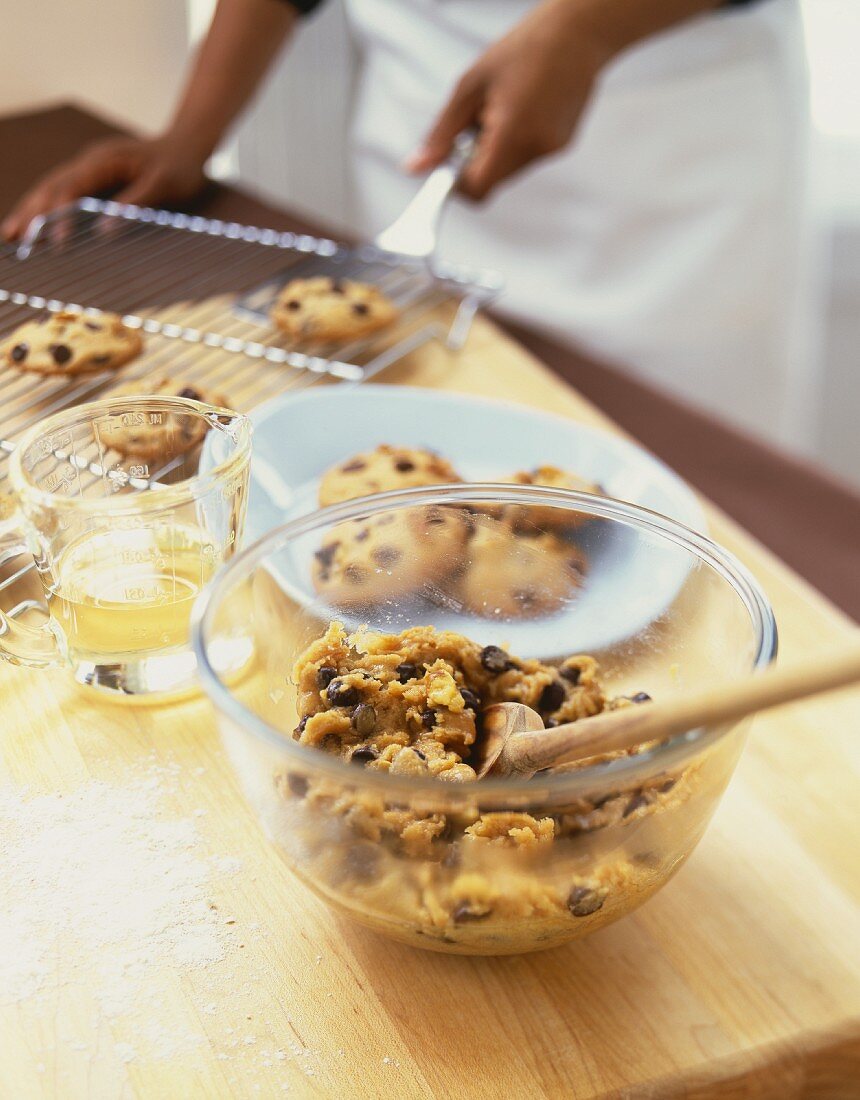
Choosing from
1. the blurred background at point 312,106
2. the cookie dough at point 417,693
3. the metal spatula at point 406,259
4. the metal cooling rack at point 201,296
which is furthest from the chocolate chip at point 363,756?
the blurred background at point 312,106

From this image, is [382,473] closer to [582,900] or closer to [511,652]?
[511,652]

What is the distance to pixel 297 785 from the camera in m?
0.47

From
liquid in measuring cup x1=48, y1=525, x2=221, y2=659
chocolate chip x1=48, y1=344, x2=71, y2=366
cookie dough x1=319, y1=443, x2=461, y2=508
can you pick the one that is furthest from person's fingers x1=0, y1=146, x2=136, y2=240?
liquid in measuring cup x1=48, y1=525, x2=221, y2=659

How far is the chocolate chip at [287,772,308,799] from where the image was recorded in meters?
0.46

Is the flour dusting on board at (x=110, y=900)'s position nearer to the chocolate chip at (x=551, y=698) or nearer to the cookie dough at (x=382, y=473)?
the chocolate chip at (x=551, y=698)

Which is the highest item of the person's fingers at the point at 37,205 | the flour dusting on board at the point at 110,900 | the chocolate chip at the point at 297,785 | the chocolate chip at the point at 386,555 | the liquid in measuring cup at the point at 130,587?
the chocolate chip at the point at 297,785

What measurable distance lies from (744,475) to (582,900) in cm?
78

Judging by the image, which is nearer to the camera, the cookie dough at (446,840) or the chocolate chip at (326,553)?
the cookie dough at (446,840)

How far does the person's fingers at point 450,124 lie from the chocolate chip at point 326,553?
2.52ft

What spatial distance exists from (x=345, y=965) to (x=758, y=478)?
2.62ft

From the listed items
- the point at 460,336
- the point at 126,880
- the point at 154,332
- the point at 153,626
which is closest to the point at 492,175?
the point at 460,336

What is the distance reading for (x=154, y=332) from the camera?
108 cm

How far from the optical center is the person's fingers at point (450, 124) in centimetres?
127

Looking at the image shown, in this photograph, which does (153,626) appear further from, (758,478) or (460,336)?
(758,478)
